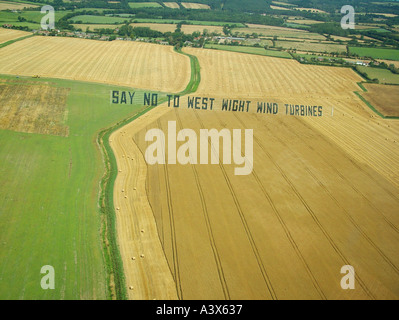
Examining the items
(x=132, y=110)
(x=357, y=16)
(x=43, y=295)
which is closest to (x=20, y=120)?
(x=132, y=110)

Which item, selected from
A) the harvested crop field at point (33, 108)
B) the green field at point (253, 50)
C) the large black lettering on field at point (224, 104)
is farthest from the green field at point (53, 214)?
the green field at point (253, 50)

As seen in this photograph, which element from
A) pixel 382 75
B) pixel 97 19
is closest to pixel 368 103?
pixel 382 75

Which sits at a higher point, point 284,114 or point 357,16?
point 357,16

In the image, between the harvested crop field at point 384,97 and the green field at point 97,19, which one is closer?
the harvested crop field at point 384,97

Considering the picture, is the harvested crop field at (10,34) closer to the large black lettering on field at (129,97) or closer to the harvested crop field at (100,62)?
the harvested crop field at (100,62)
